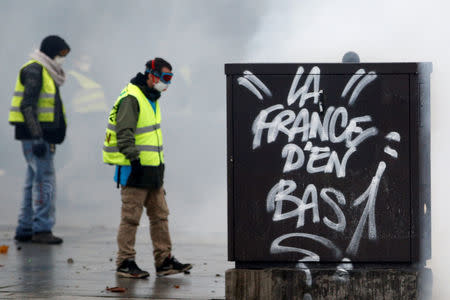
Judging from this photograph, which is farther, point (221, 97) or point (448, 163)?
point (221, 97)

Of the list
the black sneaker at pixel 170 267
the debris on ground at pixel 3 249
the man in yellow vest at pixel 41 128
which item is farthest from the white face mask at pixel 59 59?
the black sneaker at pixel 170 267

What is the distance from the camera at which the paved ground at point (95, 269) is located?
663cm

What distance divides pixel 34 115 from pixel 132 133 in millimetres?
2650

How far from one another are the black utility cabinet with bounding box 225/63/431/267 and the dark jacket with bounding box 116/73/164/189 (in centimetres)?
168

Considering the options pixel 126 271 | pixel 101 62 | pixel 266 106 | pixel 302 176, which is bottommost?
pixel 126 271

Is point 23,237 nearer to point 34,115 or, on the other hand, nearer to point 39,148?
point 39,148

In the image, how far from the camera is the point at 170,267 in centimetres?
762

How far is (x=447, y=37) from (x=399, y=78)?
3.60 metres

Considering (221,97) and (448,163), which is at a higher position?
(221,97)

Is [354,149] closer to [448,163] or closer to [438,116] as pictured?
[438,116]

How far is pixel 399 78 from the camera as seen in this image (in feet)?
18.9

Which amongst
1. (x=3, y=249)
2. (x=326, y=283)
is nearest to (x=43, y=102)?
(x=3, y=249)

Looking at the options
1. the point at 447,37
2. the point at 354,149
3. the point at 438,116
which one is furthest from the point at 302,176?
the point at 447,37

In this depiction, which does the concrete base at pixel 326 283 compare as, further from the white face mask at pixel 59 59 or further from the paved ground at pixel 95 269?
the white face mask at pixel 59 59
